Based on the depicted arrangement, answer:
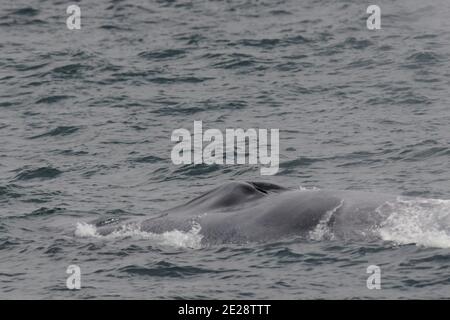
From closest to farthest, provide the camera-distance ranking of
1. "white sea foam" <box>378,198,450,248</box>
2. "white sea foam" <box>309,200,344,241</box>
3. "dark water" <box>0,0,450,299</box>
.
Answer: "dark water" <box>0,0,450,299</box>
"white sea foam" <box>378,198,450,248</box>
"white sea foam" <box>309,200,344,241</box>

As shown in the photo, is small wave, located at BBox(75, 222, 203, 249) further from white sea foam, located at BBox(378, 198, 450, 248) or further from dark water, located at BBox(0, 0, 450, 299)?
white sea foam, located at BBox(378, 198, 450, 248)

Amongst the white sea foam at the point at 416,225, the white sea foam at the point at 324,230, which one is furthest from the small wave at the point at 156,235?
the white sea foam at the point at 416,225

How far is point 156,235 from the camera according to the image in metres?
21.2

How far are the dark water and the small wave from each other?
0.04 metres

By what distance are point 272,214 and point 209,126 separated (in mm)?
13482

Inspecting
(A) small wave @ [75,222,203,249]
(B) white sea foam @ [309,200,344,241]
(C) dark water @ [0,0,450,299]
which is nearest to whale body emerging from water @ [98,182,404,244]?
(B) white sea foam @ [309,200,344,241]

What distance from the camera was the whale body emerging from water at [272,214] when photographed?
19625 millimetres

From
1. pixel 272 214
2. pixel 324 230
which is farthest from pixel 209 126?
pixel 324 230

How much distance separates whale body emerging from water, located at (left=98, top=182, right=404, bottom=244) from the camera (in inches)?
773

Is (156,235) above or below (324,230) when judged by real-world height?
below

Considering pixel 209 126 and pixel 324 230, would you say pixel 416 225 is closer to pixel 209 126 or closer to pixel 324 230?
pixel 324 230

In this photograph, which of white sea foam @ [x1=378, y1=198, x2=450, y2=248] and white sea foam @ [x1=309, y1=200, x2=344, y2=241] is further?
white sea foam @ [x1=309, y1=200, x2=344, y2=241]
